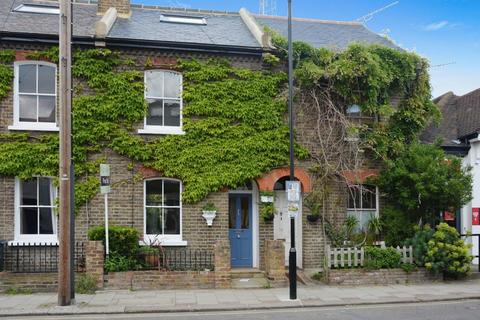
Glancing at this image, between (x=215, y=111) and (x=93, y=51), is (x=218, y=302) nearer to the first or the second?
(x=215, y=111)

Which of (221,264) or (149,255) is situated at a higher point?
(149,255)

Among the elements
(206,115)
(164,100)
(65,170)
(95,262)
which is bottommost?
(95,262)

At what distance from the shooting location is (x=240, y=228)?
1652cm

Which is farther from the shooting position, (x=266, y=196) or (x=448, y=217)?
(x=448, y=217)

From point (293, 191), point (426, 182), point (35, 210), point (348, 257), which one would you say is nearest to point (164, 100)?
point (35, 210)

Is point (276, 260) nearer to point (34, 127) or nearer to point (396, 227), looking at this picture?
point (396, 227)

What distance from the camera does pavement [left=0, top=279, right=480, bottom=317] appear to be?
11.1 metres

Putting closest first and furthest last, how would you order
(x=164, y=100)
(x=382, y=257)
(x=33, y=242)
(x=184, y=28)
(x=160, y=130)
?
1. (x=382, y=257)
2. (x=33, y=242)
3. (x=160, y=130)
4. (x=164, y=100)
5. (x=184, y=28)

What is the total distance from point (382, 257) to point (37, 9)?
44.9 ft

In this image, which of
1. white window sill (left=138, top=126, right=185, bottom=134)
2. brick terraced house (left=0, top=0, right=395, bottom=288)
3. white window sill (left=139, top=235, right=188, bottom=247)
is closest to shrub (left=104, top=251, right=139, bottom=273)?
white window sill (left=139, top=235, right=188, bottom=247)

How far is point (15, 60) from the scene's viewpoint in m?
14.9

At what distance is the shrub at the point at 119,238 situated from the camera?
13.8 metres

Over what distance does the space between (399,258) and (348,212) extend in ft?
9.43

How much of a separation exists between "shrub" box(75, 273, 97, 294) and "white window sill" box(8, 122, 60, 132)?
4.67m
